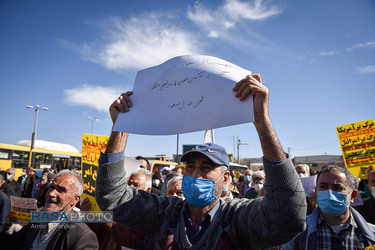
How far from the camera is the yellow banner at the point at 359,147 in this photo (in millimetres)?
5478

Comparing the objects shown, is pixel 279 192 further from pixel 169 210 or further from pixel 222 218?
pixel 169 210

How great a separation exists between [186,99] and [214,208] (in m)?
0.85

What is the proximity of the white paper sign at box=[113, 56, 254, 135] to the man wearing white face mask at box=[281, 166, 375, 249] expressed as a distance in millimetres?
1834

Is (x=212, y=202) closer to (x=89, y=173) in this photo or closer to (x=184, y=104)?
(x=184, y=104)

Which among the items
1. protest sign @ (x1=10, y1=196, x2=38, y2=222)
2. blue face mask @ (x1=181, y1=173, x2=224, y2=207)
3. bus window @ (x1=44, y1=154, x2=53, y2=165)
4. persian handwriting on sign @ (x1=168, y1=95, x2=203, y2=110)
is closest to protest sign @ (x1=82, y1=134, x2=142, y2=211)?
protest sign @ (x1=10, y1=196, x2=38, y2=222)

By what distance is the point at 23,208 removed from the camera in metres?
3.49

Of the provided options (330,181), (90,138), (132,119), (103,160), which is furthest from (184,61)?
(90,138)

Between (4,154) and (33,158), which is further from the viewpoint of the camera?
(33,158)

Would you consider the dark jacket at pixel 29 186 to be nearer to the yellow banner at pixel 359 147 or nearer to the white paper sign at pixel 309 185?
the white paper sign at pixel 309 185

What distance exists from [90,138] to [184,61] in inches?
132

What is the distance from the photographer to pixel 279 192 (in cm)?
143

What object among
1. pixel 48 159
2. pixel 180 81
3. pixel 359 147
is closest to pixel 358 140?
pixel 359 147

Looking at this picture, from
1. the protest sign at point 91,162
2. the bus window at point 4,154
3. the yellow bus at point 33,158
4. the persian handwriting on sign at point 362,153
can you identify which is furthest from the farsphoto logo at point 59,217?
the bus window at point 4,154

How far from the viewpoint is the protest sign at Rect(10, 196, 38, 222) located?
3398 mm
